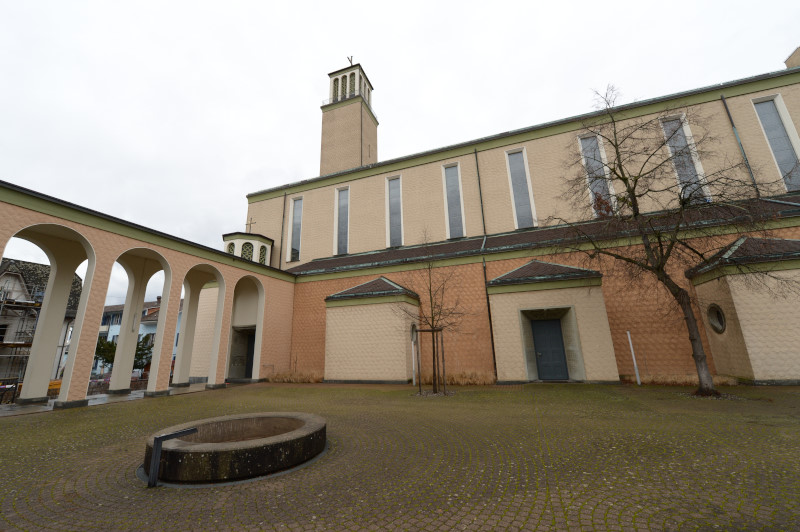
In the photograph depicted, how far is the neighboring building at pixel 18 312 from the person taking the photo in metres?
21.6

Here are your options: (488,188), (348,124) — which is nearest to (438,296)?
(488,188)

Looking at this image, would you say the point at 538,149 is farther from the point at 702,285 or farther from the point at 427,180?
the point at 702,285

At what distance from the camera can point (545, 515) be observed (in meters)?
3.10

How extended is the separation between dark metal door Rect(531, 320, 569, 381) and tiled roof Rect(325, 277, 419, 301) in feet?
20.5

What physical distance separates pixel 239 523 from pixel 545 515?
3021 mm

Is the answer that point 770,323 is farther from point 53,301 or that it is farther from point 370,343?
point 53,301

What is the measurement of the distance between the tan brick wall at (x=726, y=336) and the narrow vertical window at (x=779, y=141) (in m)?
9.36

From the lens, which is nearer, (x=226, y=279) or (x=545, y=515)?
(x=545, y=515)

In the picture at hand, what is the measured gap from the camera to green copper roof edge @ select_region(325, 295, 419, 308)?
15914 millimetres

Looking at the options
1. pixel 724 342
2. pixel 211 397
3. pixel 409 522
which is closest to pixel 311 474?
pixel 409 522

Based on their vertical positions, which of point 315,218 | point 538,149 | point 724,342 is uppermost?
point 538,149

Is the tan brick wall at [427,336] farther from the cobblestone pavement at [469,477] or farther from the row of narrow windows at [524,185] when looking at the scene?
the cobblestone pavement at [469,477]

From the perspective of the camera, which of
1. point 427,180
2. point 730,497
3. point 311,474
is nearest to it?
point 730,497

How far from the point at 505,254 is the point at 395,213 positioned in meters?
8.98
